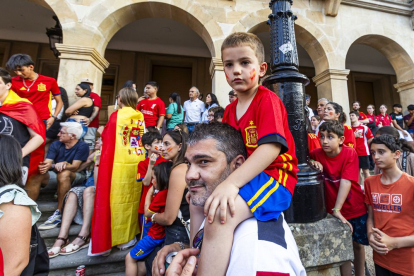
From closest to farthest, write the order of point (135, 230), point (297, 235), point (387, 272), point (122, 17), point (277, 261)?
point (277, 261) < point (297, 235) < point (387, 272) < point (135, 230) < point (122, 17)

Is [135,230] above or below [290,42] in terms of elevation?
below

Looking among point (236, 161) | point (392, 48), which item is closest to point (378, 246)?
point (236, 161)

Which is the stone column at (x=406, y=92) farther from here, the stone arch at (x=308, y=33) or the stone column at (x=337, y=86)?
the stone arch at (x=308, y=33)

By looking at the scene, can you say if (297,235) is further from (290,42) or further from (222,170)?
(290,42)

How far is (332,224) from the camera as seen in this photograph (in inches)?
61.3

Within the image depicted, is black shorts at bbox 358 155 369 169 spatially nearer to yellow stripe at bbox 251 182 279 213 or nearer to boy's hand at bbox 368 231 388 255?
boy's hand at bbox 368 231 388 255

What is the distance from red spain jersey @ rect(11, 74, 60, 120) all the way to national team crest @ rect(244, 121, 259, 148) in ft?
12.0

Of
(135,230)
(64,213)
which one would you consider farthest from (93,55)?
(135,230)

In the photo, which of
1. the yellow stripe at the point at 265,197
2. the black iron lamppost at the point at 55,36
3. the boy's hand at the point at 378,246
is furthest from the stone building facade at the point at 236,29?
the yellow stripe at the point at 265,197

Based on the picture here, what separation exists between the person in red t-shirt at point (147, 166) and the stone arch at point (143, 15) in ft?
13.2

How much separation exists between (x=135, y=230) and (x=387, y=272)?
2646 millimetres

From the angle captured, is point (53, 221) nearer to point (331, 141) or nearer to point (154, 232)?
point (154, 232)

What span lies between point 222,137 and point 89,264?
2.59 metres

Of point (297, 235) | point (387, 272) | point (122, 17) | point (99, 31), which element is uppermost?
point (122, 17)
